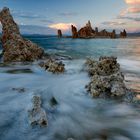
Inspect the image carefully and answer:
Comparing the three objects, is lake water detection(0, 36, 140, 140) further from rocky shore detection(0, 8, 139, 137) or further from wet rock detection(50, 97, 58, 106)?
rocky shore detection(0, 8, 139, 137)

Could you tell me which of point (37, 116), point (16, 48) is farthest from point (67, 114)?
point (16, 48)

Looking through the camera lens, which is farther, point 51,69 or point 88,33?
point 88,33

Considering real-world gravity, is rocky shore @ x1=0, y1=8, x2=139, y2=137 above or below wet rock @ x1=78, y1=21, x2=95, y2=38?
above

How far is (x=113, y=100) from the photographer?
9.07 m

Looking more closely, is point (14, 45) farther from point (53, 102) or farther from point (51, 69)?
point (53, 102)

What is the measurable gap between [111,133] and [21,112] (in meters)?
2.71

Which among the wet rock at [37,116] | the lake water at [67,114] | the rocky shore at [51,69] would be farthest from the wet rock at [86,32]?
the wet rock at [37,116]

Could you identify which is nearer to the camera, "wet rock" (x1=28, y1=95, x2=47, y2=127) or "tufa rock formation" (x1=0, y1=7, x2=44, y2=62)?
"wet rock" (x1=28, y1=95, x2=47, y2=127)

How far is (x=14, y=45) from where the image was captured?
20.0 m

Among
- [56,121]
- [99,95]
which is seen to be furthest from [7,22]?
[56,121]

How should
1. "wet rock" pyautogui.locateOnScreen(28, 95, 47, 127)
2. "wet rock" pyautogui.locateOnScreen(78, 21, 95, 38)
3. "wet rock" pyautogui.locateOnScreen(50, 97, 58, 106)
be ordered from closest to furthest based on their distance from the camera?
"wet rock" pyautogui.locateOnScreen(28, 95, 47, 127)
"wet rock" pyautogui.locateOnScreen(50, 97, 58, 106)
"wet rock" pyautogui.locateOnScreen(78, 21, 95, 38)

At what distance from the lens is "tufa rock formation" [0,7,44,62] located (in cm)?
1964

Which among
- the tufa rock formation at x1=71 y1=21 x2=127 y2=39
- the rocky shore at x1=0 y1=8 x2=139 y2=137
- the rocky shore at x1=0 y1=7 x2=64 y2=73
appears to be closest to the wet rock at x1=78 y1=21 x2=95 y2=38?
the tufa rock formation at x1=71 y1=21 x2=127 y2=39

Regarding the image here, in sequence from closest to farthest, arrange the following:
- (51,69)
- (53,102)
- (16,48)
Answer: (53,102)
(51,69)
(16,48)
